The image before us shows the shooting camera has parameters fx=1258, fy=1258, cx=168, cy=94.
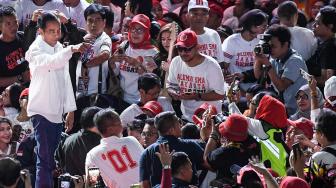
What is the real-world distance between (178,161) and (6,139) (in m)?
3.64

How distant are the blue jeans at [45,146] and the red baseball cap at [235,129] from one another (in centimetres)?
236

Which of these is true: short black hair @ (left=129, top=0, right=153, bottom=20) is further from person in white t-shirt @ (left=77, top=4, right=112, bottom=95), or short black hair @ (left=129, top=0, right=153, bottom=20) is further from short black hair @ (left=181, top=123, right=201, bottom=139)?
short black hair @ (left=181, top=123, right=201, bottom=139)

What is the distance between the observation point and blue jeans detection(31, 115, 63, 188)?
1354 cm

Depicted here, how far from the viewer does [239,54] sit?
52.9ft

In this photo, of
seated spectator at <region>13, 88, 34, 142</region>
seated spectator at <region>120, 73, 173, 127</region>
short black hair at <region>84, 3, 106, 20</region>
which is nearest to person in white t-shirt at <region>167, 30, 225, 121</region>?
seated spectator at <region>120, 73, 173, 127</region>

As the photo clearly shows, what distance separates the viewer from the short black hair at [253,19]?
1616 centimetres

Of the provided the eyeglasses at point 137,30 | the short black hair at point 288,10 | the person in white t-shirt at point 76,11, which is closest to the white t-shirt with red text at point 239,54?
the short black hair at point 288,10

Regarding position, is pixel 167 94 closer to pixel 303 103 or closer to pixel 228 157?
pixel 303 103

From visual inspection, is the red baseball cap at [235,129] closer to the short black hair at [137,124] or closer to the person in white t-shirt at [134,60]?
the short black hair at [137,124]

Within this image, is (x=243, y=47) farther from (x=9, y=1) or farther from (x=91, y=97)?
(x=9, y=1)

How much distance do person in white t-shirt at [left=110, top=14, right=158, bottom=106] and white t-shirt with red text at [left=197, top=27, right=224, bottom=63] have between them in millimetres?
627

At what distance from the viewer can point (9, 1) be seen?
17.2 m

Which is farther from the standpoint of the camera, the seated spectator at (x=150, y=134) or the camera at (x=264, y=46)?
the camera at (x=264, y=46)

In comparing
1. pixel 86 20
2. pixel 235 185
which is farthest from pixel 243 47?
pixel 235 185
